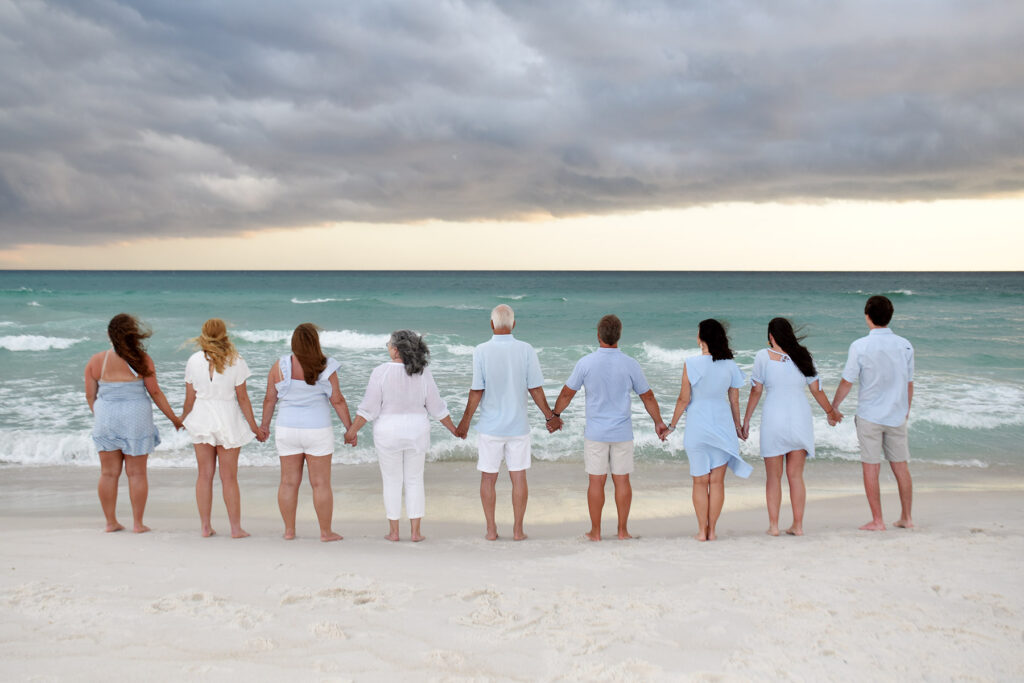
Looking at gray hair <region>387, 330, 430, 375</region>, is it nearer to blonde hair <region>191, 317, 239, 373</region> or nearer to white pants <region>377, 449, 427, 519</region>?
white pants <region>377, 449, 427, 519</region>

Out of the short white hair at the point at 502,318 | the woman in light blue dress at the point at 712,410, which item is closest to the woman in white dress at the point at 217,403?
the short white hair at the point at 502,318

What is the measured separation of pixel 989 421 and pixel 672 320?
941 inches

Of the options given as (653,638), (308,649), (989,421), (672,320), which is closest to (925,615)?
(653,638)

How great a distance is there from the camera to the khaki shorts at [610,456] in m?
5.28

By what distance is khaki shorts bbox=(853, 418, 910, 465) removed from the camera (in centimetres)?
546

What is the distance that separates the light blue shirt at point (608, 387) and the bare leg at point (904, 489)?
2241 millimetres

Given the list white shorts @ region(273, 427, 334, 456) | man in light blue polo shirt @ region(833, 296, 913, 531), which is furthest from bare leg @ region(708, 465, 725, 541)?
white shorts @ region(273, 427, 334, 456)

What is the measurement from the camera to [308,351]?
491 centimetres

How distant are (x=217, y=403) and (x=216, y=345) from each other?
0.45 meters

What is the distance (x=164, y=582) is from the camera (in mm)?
4156

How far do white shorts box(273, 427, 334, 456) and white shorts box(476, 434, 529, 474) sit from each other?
1181 mm

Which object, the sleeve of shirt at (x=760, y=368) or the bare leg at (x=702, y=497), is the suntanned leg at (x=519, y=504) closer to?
the bare leg at (x=702, y=497)

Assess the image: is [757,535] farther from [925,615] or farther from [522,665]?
[522,665]

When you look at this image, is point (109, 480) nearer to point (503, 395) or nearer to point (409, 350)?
point (409, 350)
